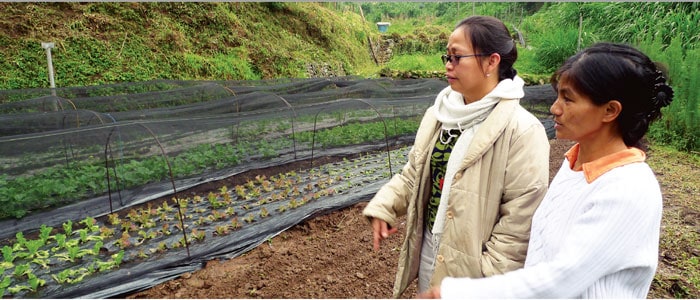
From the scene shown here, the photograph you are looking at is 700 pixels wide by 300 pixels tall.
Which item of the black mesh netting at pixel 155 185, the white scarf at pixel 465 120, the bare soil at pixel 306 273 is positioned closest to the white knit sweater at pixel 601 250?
the white scarf at pixel 465 120

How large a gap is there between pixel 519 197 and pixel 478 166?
0.14 metres

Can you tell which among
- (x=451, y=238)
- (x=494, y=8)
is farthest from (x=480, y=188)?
(x=494, y=8)

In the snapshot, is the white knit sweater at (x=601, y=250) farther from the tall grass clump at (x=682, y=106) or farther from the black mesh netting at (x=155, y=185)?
the tall grass clump at (x=682, y=106)

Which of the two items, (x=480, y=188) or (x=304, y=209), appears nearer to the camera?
(x=480, y=188)

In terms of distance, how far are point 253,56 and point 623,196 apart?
1180cm

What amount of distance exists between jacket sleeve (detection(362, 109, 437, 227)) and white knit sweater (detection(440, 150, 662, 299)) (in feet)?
2.12

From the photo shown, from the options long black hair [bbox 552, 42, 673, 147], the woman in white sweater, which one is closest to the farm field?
the woman in white sweater

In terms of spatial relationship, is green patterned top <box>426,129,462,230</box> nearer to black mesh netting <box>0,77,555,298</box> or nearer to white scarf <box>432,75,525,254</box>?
white scarf <box>432,75,525,254</box>

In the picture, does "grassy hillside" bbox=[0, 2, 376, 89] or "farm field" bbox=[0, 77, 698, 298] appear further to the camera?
"grassy hillside" bbox=[0, 2, 376, 89]

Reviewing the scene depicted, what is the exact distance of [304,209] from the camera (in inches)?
161

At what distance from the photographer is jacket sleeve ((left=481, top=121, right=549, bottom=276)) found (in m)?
1.25

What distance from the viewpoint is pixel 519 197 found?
1.26m

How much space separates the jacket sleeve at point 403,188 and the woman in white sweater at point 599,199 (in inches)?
21.8

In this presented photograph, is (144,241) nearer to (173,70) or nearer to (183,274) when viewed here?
(183,274)
